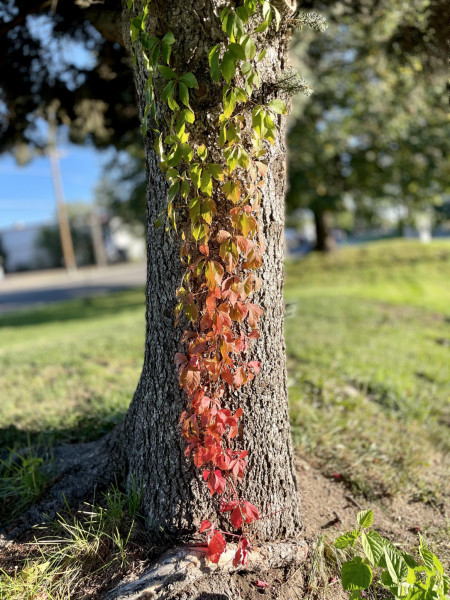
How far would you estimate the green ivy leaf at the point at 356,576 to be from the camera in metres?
1.71

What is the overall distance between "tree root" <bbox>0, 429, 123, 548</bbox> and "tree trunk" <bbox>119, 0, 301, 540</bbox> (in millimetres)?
361

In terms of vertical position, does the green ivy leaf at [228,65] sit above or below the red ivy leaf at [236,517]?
above

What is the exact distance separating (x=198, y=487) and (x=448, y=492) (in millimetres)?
1691

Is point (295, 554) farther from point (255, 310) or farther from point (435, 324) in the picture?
point (435, 324)

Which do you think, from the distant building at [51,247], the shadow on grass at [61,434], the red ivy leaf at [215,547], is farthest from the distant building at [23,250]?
the red ivy leaf at [215,547]

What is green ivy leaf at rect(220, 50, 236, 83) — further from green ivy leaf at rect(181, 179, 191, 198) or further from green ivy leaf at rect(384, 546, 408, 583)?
green ivy leaf at rect(384, 546, 408, 583)

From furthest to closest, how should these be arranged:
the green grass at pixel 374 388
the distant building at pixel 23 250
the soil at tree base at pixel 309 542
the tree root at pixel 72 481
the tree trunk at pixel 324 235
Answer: the distant building at pixel 23 250
the tree trunk at pixel 324 235
the green grass at pixel 374 388
the tree root at pixel 72 481
the soil at tree base at pixel 309 542

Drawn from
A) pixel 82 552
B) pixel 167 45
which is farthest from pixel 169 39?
pixel 82 552

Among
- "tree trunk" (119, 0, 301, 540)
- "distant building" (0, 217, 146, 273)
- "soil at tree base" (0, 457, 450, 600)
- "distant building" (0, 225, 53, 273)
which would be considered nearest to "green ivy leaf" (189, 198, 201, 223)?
"tree trunk" (119, 0, 301, 540)

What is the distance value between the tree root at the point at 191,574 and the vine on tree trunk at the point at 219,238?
8 centimetres

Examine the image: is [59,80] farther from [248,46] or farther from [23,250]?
[23,250]

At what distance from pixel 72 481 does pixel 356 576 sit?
61.0 inches

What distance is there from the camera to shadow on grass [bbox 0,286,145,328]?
13508 millimetres

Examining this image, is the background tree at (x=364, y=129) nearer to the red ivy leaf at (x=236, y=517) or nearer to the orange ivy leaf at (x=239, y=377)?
the orange ivy leaf at (x=239, y=377)
